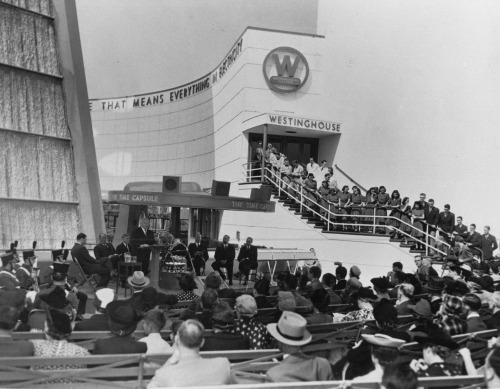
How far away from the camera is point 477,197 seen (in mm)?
19453

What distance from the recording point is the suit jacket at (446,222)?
17.0 metres

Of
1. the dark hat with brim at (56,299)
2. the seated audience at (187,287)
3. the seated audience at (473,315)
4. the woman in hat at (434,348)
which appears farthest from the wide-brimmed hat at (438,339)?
the seated audience at (187,287)

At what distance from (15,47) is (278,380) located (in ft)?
34.6

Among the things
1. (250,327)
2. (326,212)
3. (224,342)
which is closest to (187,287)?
(250,327)

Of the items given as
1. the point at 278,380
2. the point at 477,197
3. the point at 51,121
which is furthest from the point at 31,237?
the point at 477,197

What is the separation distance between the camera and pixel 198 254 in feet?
51.2

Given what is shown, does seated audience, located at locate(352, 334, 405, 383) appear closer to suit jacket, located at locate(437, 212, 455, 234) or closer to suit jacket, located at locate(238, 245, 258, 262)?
suit jacket, located at locate(238, 245, 258, 262)

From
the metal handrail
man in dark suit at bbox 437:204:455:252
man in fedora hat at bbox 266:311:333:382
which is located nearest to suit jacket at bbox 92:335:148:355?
man in fedora hat at bbox 266:311:333:382

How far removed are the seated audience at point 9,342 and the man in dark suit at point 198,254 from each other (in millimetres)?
11314

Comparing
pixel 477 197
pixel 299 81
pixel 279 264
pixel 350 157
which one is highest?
pixel 299 81

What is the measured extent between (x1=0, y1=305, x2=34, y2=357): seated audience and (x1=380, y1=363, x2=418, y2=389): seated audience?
2.45 meters

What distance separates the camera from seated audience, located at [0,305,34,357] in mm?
3943

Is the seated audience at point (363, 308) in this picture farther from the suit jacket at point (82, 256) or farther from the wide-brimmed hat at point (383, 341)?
the suit jacket at point (82, 256)

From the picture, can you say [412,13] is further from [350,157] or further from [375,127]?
[350,157]
